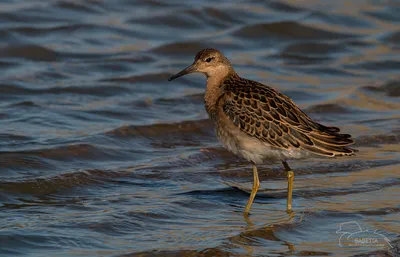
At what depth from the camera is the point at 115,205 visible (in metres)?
8.89

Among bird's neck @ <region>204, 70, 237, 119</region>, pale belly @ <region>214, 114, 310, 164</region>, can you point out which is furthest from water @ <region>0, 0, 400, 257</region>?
bird's neck @ <region>204, 70, 237, 119</region>

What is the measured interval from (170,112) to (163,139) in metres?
1.10

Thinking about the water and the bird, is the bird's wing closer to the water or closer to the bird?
the bird

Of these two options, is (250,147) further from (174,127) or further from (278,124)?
(174,127)

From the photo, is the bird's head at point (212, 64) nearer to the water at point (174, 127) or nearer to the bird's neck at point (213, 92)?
the bird's neck at point (213, 92)

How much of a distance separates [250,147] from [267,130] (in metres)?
0.26

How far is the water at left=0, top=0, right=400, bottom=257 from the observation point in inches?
320

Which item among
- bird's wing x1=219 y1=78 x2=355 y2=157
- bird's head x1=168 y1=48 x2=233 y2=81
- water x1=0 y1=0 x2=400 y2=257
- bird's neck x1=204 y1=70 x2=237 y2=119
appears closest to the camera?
water x1=0 y1=0 x2=400 y2=257

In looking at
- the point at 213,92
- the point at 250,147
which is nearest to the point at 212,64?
the point at 213,92

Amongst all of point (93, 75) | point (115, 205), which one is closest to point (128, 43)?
point (93, 75)

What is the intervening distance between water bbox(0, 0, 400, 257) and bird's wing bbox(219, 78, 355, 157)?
0.67 metres

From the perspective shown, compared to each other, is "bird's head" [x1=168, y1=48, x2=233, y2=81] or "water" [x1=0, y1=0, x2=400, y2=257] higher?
"bird's head" [x1=168, y1=48, x2=233, y2=81]

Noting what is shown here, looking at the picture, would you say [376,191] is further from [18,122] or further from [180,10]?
[180,10]

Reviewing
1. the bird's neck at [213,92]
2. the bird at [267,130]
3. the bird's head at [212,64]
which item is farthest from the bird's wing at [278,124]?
the bird's head at [212,64]
